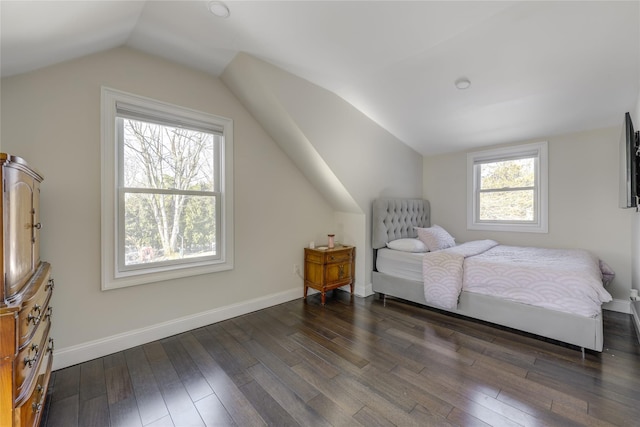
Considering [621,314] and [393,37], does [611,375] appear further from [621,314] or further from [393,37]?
[393,37]

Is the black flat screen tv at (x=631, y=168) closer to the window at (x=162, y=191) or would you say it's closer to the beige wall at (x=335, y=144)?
the beige wall at (x=335, y=144)

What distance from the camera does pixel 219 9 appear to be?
1860 mm

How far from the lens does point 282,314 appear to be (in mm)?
2982

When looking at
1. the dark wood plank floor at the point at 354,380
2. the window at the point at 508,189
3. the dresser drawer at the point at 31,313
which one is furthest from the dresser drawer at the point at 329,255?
the dresser drawer at the point at 31,313

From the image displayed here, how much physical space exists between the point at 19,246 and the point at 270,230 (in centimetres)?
217

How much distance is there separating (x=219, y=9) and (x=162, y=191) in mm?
1543

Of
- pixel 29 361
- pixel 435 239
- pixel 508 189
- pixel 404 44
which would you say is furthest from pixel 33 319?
pixel 508 189

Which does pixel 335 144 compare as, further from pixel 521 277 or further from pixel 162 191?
pixel 521 277

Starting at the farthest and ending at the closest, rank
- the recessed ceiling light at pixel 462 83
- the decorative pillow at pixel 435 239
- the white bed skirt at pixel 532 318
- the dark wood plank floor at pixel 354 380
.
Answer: the decorative pillow at pixel 435 239 < the recessed ceiling light at pixel 462 83 < the white bed skirt at pixel 532 318 < the dark wood plank floor at pixel 354 380

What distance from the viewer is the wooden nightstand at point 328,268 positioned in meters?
3.28

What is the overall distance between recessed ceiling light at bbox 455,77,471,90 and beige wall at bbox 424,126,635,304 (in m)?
1.71

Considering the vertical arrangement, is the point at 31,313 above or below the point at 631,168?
below

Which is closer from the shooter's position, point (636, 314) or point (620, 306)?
point (636, 314)

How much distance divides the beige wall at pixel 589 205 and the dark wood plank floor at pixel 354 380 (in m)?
0.74
